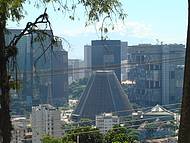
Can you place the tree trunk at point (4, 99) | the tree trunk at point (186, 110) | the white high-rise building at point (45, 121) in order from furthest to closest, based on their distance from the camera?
the white high-rise building at point (45, 121) → the tree trunk at point (4, 99) → the tree trunk at point (186, 110)

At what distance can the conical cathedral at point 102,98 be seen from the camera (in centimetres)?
4309

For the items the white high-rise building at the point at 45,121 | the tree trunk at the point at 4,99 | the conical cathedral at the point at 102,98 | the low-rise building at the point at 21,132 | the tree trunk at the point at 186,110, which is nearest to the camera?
the tree trunk at the point at 186,110

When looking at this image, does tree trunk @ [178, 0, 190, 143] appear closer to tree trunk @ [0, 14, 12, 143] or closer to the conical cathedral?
tree trunk @ [0, 14, 12, 143]

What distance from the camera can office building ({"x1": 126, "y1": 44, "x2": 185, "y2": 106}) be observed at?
49.7 metres

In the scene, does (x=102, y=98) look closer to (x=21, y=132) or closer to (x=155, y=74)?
(x=155, y=74)

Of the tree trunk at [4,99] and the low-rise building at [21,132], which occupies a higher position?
the tree trunk at [4,99]

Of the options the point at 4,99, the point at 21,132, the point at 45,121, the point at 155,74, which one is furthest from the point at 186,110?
the point at 155,74

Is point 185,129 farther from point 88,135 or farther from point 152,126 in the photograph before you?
point 152,126

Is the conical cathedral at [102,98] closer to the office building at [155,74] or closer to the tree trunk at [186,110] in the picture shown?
the office building at [155,74]

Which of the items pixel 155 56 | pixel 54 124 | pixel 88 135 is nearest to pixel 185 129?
pixel 88 135

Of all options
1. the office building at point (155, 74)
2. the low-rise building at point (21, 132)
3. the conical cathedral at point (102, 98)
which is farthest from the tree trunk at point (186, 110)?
the office building at point (155, 74)

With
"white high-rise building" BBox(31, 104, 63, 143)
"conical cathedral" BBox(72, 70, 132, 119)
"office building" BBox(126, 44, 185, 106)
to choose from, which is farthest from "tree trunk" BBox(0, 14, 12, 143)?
"office building" BBox(126, 44, 185, 106)

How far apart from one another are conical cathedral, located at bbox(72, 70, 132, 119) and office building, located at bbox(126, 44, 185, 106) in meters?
6.44

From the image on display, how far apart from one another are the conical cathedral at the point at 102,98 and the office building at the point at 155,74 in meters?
6.44
